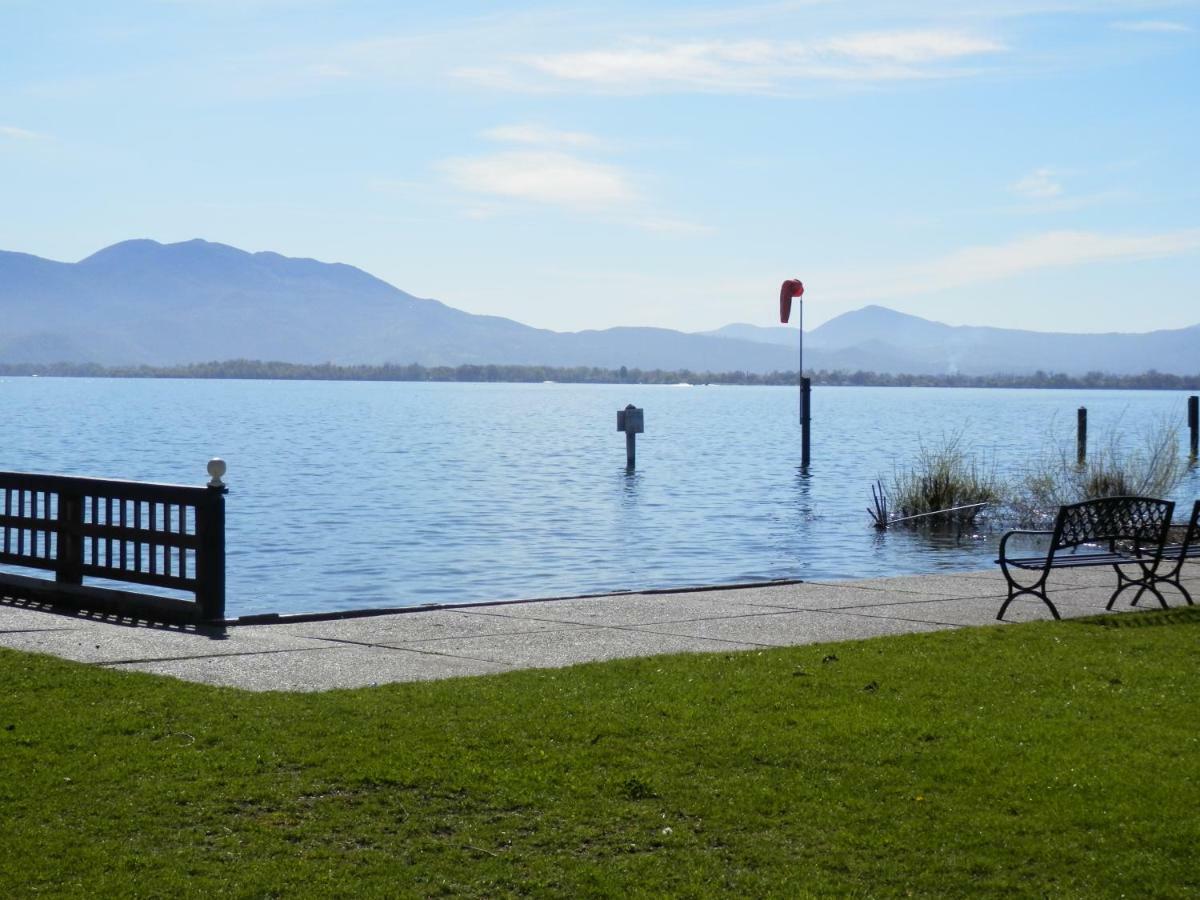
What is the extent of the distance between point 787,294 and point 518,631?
2663 cm

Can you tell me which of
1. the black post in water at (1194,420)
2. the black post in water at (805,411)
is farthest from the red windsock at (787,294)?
the black post in water at (1194,420)

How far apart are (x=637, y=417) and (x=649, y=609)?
109 feet

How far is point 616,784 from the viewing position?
6902mm

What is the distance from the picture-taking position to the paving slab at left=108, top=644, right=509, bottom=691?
30.8 ft

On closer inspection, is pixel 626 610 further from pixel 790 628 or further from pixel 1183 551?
pixel 1183 551

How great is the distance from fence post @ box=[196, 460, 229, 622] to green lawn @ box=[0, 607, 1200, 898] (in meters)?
2.52

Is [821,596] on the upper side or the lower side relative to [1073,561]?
lower

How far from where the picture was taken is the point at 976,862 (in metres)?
5.95

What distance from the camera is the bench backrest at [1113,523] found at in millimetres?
12148

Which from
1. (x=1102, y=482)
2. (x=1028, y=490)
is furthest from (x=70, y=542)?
(x=1028, y=490)

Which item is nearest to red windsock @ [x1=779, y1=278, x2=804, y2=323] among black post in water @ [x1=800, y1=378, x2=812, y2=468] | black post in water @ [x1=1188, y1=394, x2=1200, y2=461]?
black post in water @ [x1=800, y1=378, x2=812, y2=468]

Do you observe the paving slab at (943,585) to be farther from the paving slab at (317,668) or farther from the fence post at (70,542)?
the fence post at (70,542)

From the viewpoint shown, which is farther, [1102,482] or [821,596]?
[1102,482]

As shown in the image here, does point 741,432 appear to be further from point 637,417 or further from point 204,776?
point 204,776
